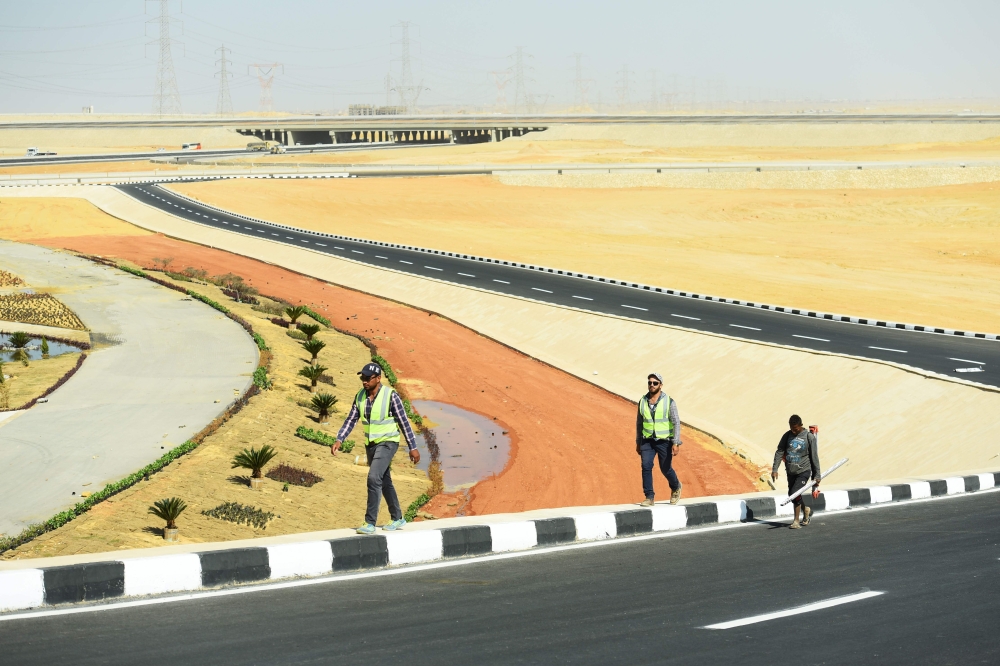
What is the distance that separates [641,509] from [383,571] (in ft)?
11.1

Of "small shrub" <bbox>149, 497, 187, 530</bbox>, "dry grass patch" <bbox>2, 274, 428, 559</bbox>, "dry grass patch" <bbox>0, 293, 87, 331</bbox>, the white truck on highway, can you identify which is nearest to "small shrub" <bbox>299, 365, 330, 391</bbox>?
"dry grass patch" <bbox>2, 274, 428, 559</bbox>

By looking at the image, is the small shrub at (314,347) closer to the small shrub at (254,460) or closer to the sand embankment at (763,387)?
the sand embankment at (763,387)

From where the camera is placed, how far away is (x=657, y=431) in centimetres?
1305

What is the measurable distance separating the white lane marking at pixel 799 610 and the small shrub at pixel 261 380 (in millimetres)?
16705

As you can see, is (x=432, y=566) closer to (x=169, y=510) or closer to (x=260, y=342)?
(x=169, y=510)

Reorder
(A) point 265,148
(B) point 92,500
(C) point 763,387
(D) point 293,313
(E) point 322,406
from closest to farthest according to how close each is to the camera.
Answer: (B) point 92,500 < (E) point 322,406 < (C) point 763,387 < (D) point 293,313 < (A) point 265,148

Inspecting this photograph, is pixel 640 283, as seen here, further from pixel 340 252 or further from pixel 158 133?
pixel 158 133

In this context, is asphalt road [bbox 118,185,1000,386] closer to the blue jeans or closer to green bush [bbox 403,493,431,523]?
green bush [bbox 403,493,431,523]

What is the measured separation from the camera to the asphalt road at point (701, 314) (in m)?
26.3

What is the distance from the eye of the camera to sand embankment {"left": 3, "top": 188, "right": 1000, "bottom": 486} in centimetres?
2025

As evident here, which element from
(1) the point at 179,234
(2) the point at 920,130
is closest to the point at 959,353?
(1) the point at 179,234

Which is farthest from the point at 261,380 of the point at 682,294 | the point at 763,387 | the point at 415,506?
the point at 682,294

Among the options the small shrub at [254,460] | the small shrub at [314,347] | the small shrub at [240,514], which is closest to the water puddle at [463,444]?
the small shrub at [314,347]

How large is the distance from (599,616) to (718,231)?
5891 cm
